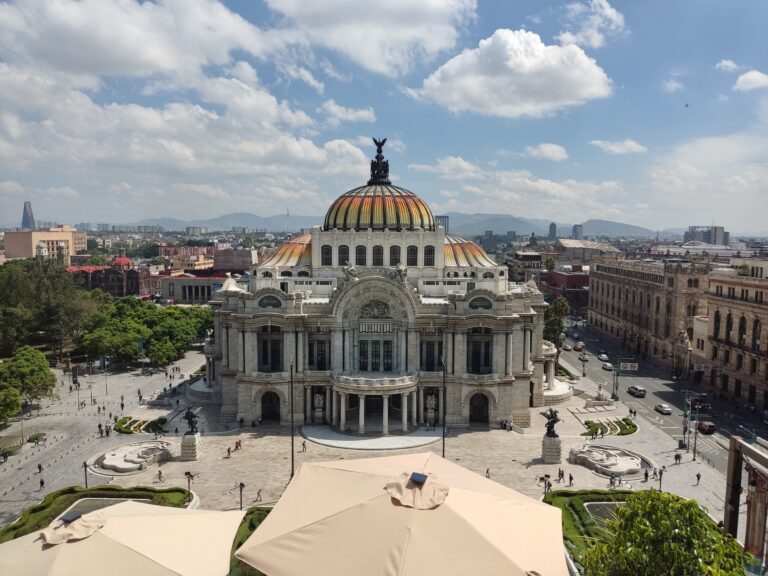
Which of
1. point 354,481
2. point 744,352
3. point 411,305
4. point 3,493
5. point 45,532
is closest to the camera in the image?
point 45,532

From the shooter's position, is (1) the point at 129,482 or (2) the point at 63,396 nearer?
(1) the point at 129,482

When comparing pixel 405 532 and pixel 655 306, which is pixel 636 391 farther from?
pixel 405 532

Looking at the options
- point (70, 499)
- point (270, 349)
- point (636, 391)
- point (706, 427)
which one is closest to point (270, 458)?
point (270, 349)

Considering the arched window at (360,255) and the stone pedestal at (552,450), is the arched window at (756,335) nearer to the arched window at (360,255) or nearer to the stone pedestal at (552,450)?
the stone pedestal at (552,450)

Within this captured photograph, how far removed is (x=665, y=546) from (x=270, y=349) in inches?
2037

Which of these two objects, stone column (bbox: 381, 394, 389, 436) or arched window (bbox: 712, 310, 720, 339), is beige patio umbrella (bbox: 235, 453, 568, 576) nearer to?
stone column (bbox: 381, 394, 389, 436)

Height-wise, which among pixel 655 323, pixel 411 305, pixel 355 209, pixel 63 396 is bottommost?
pixel 63 396

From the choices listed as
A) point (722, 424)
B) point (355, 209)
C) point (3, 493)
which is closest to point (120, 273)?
point (355, 209)

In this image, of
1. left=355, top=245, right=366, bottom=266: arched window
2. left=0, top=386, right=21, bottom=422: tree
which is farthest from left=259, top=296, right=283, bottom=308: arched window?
left=0, top=386, right=21, bottom=422: tree

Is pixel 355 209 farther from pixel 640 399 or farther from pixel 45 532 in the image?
pixel 45 532

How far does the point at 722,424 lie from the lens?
68000mm

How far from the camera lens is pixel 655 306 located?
10431cm

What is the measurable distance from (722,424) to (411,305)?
38819mm

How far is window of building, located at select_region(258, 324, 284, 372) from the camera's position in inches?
2677
